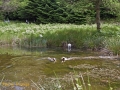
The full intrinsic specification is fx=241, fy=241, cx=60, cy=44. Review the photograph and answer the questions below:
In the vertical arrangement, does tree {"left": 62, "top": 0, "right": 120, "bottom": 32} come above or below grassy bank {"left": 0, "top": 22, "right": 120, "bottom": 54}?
above

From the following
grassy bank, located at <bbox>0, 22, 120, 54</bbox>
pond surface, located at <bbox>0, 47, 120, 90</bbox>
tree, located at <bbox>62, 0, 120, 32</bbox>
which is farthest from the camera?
tree, located at <bbox>62, 0, 120, 32</bbox>

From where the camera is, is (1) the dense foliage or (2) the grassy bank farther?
(1) the dense foliage

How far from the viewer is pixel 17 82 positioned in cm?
610

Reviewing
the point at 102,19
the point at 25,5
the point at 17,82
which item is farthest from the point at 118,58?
the point at 25,5

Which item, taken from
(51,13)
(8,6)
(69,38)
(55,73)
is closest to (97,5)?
(69,38)

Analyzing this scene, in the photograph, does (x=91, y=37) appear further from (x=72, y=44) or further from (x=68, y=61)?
(x=68, y=61)

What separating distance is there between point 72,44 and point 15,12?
14724 mm

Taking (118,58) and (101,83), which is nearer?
(101,83)

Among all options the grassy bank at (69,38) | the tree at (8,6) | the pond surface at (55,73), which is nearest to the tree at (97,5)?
the grassy bank at (69,38)

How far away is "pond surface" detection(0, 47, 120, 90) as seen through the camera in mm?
5637

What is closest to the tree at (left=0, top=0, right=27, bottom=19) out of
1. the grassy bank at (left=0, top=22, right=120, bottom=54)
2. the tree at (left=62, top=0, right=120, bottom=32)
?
the grassy bank at (left=0, top=22, right=120, bottom=54)

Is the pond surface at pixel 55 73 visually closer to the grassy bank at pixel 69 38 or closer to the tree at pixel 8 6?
the grassy bank at pixel 69 38

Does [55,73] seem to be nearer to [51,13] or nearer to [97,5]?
[97,5]

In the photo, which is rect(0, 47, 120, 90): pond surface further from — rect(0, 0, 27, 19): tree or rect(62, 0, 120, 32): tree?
rect(0, 0, 27, 19): tree
